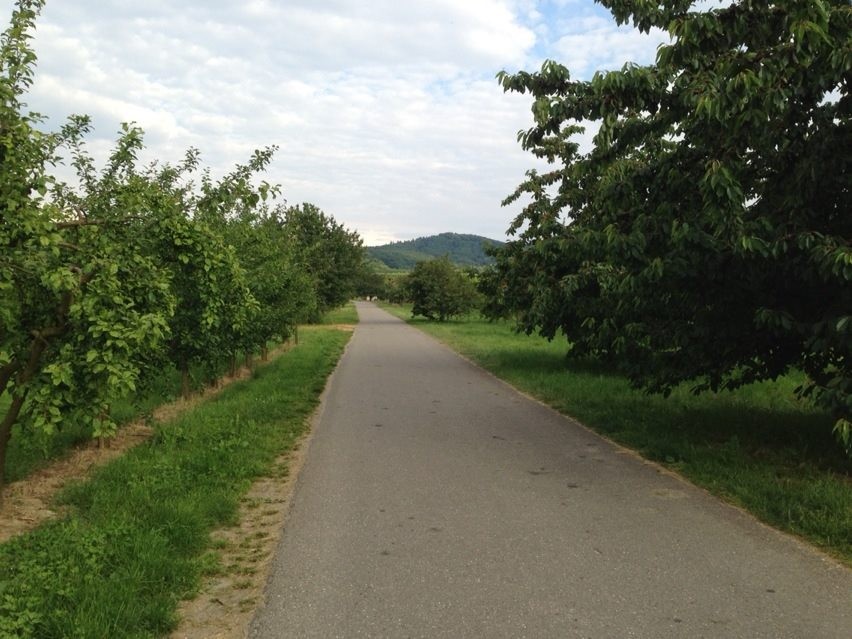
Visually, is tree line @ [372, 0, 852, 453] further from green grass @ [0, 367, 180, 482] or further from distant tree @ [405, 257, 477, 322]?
distant tree @ [405, 257, 477, 322]

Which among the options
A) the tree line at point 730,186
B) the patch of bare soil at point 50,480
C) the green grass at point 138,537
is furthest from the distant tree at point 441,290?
the tree line at point 730,186

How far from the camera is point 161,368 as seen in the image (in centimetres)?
860

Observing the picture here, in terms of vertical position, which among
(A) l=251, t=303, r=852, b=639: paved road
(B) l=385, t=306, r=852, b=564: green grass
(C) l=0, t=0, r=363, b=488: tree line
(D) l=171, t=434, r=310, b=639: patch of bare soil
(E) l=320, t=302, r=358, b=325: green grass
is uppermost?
(C) l=0, t=0, r=363, b=488: tree line

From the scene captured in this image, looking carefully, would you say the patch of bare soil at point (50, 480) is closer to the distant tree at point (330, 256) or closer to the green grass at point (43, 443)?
the green grass at point (43, 443)

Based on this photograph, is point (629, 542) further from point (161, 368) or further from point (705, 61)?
point (161, 368)

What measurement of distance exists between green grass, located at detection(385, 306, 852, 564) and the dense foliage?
711mm

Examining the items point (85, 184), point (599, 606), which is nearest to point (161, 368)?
point (85, 184)

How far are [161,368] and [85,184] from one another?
2.68 meters

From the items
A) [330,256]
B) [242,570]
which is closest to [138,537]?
[242,570]

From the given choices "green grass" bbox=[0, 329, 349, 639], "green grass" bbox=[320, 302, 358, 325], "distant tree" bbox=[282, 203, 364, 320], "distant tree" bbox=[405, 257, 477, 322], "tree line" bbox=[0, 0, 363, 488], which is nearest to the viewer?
"green grass" bbox=[0, 329, 349, 639]

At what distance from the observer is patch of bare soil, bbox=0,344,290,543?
5484 mm

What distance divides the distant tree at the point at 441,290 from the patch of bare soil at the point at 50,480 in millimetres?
34107

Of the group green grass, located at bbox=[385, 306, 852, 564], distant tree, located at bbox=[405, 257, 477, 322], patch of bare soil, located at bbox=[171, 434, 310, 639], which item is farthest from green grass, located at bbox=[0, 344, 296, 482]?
distant tree, located at bbox=[405, 257, 477, 322]

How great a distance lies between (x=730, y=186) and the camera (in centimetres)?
523
